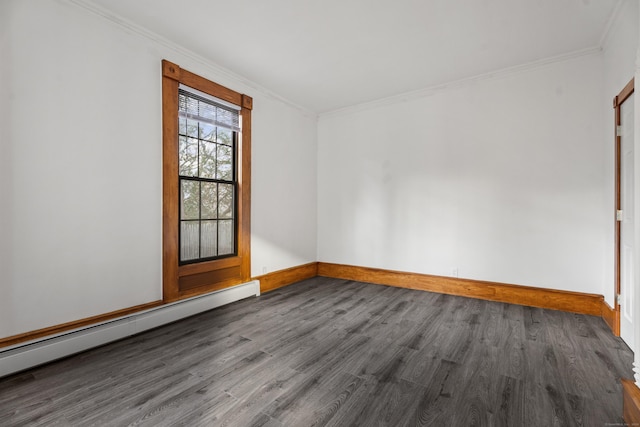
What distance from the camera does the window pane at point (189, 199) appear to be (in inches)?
134

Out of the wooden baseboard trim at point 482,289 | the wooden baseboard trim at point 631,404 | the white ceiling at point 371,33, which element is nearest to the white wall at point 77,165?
the white ceiling at point 371,33

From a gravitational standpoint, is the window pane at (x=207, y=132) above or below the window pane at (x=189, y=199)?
above

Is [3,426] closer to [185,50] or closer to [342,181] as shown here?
[185,50]

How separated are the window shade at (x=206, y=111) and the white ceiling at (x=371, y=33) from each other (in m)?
0.52

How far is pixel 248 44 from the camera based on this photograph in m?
3.25

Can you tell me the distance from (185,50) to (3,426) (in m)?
3.54

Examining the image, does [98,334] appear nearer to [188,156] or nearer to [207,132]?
[188,156]

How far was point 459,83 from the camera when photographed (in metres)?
4.14

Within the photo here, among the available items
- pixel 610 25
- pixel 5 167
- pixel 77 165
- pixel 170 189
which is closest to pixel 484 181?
pixel 610 25

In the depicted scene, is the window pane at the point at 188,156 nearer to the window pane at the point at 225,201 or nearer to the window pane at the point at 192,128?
the window pane at the point at 192,128

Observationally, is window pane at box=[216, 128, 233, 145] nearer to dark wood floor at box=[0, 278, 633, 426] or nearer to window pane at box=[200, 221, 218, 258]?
window pane at box=[200, 221, 218, 258]

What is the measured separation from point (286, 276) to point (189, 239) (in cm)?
181

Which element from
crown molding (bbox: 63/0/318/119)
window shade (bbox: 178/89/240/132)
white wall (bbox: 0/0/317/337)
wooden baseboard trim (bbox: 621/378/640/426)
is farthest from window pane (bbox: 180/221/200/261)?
wooden baseboard trim (bbox: 621/378/640/426)

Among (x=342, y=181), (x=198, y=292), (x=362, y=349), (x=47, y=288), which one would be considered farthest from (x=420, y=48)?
(x=47, y=288)
